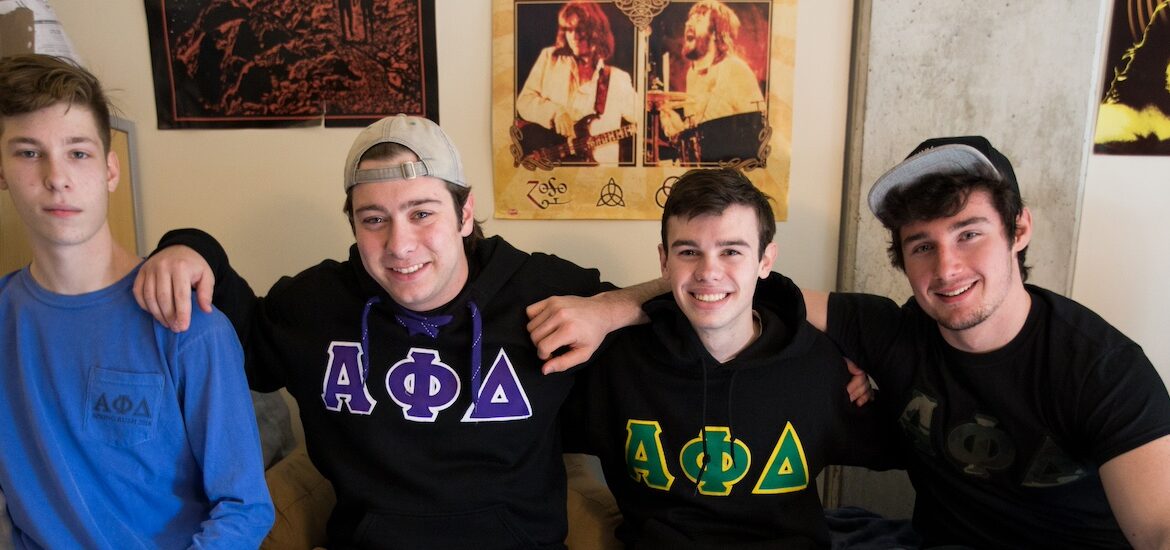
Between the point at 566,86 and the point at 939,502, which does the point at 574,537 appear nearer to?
the point at 939,502

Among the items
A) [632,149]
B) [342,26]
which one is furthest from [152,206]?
[632,149]

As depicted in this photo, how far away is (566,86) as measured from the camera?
2.00 meters

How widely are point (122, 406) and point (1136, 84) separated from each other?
272 centimetres

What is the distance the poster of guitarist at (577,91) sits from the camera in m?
1.96

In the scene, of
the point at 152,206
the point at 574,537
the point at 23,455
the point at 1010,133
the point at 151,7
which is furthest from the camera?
the point at 152,206

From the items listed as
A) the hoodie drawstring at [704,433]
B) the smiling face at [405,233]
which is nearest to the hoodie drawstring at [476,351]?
the smiling face at [405,233]

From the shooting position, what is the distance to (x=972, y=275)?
1.40m

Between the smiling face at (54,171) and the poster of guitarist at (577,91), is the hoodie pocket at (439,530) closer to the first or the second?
the smiling face at (54,171)

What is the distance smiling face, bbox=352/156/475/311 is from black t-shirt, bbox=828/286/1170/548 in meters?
0.97

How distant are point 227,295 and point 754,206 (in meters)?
1.20

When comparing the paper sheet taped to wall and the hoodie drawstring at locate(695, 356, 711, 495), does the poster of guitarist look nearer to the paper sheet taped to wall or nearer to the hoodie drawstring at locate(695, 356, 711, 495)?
the hoodie drawstring at locate(695, 356, 711, 495)

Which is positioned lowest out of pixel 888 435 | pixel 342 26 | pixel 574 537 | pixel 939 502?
pixel 574 537

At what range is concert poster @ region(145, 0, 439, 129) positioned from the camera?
2.01m

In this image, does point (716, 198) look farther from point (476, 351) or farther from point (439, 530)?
point (439, 530)
